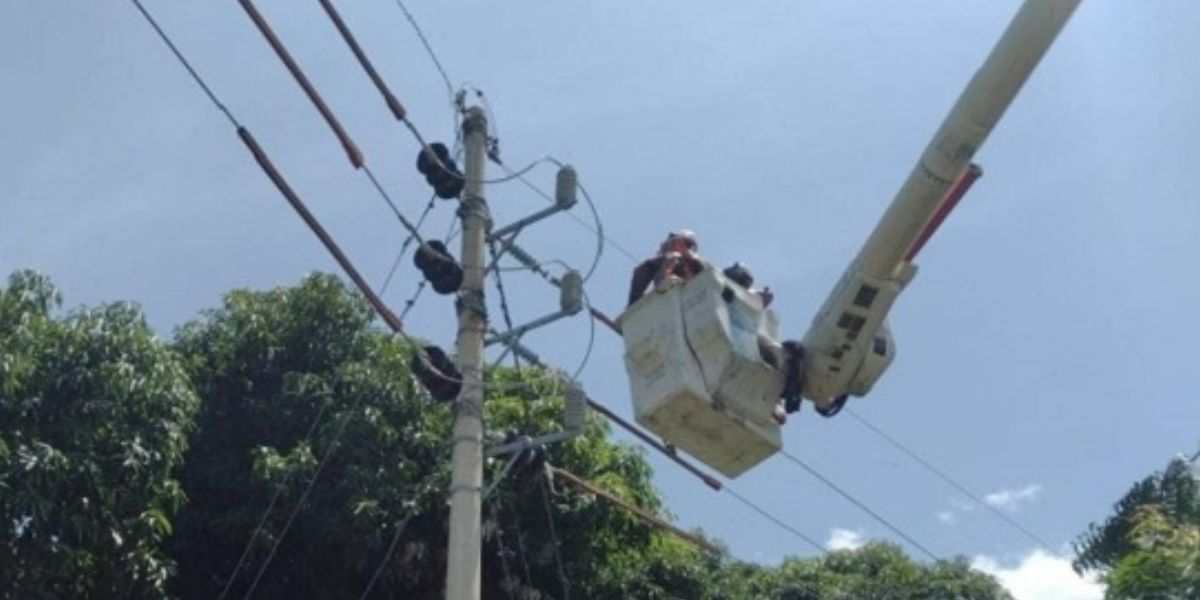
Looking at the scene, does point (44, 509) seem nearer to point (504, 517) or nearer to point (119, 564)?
point (119, 564)

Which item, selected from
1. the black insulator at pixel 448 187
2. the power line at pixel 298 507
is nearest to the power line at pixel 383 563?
the power line at pixel 298 507

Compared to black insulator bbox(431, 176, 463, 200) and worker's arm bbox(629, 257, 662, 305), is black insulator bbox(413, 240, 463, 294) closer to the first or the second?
black insulator bbox(431, 176, 463, 200)

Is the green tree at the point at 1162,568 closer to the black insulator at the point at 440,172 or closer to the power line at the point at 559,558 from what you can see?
the black insulator at the point at 440,172

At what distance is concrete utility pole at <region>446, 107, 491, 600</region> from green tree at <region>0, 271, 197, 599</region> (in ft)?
16.6

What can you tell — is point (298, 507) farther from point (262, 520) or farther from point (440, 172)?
point (440, 172)

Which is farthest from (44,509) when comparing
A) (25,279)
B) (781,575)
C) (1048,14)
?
(781,575)

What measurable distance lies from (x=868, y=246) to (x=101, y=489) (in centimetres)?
981

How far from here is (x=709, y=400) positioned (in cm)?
839

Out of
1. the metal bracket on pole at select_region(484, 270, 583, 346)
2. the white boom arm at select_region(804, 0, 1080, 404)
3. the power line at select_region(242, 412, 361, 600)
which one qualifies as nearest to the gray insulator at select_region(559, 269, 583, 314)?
the metal bracket on pole at select_region(484, 270, 583, 346)

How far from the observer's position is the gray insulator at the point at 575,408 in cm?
1232

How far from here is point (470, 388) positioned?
11.9 metres

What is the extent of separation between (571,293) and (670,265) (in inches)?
131

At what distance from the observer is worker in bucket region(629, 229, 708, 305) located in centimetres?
934

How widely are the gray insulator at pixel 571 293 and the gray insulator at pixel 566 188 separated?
1.80 ft
